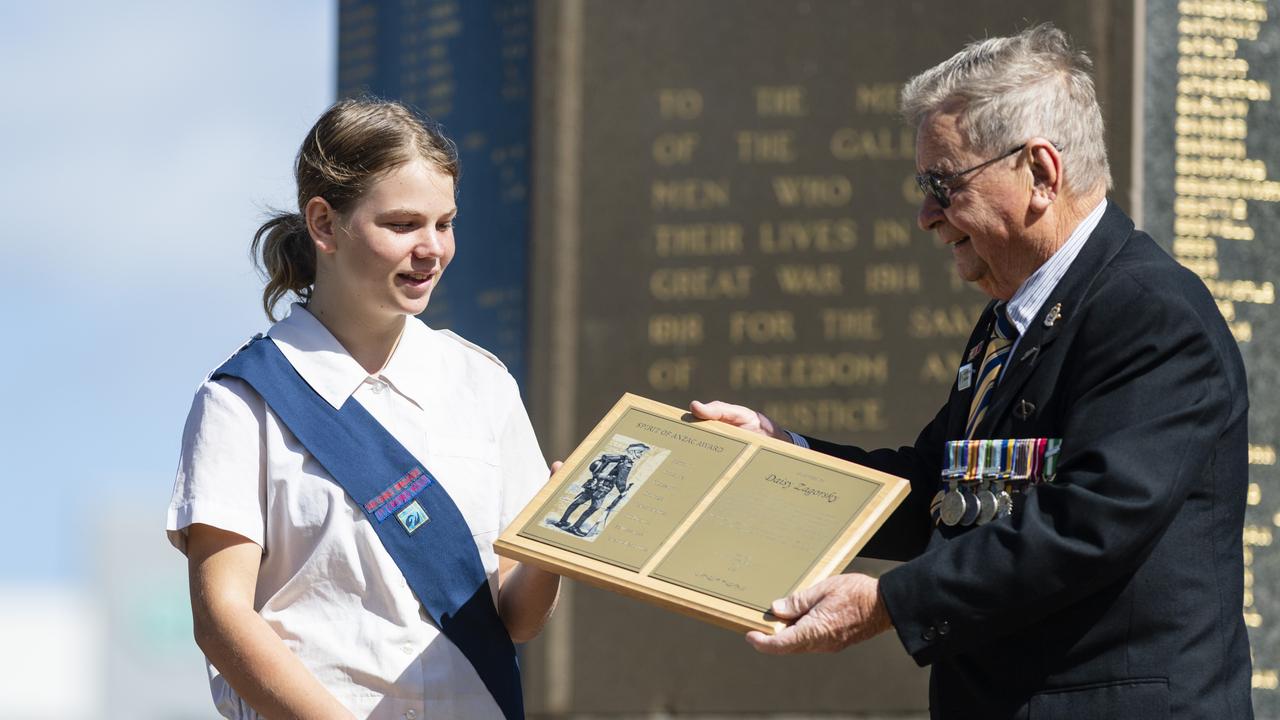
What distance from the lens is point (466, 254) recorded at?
649 centimetres

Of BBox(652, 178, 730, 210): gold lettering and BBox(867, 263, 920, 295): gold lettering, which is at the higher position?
BBox(652, 178, 730, 210): gold lettering

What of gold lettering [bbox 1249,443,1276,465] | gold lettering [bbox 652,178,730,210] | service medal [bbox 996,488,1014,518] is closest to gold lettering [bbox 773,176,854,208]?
gold lettering [bbox 652,178,730,210]

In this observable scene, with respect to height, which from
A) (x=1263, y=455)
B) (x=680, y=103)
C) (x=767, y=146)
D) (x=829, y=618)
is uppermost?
(x=680, y=103)

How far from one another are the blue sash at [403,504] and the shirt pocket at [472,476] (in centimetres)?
4

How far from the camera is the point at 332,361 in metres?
2.93

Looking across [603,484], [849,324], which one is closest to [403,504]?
[603,484]

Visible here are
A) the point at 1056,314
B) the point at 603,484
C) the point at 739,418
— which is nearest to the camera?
the point at 1056,314

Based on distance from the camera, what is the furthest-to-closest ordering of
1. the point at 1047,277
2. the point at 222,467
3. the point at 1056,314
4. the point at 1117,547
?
the point at 1047,277 < the point at 1056,314 < the point at 222,467 < the point at 1117,547

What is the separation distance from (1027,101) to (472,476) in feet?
3.78

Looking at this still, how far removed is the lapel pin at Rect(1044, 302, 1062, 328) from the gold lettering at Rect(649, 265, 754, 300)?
3.15 metres

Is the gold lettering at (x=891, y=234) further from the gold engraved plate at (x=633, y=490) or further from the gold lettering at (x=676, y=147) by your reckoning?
the gold engraved plate at (x=633, y=490)

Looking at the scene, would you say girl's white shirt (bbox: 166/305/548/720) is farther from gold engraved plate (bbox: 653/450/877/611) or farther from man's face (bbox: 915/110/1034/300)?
man's face (bbox: 915/110/1034/300)

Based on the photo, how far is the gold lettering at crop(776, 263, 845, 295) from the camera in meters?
5.95

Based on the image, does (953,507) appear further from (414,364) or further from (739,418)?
(414,364)
